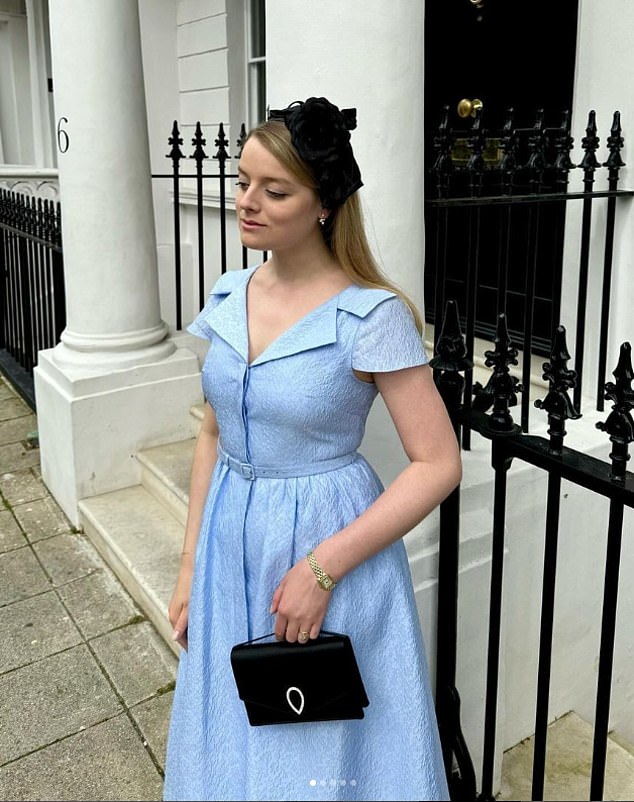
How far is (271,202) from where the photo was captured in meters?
1.46

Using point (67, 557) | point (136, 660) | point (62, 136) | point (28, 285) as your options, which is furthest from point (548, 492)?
point (28, 285)

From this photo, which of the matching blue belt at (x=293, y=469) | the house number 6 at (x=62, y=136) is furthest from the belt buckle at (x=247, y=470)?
the house number 6 at (x=62, y=136)

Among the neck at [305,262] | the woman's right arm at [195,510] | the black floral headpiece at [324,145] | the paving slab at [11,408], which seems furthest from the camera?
the paving slab at [11,408]

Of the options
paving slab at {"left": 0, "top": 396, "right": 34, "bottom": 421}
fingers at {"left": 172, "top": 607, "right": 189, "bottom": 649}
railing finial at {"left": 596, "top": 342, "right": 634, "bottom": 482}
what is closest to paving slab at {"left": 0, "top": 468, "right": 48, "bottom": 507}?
paving slab at {"left": 0, "top": 396, "right": 34, "bottom": 421}

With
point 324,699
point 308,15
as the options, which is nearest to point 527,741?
point 324,699

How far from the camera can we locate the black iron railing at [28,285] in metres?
5.02

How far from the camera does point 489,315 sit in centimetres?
512

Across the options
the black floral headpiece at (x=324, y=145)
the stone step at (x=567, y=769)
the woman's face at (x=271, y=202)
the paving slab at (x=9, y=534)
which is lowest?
the stone step at (x=567, y=769)

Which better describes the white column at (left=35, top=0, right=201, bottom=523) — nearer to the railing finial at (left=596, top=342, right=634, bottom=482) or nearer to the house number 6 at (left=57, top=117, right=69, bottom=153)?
the house number 6 at (left=57, top=117, right=69, bottom=153)

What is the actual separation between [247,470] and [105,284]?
2710 millimetres

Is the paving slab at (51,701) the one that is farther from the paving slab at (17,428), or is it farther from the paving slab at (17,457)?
the paving slab at (17,428)

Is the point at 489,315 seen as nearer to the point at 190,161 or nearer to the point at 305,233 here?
the point at 190,161

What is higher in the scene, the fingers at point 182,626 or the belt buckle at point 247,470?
the belt buckle at point 247,470

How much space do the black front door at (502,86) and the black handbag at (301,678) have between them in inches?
115
